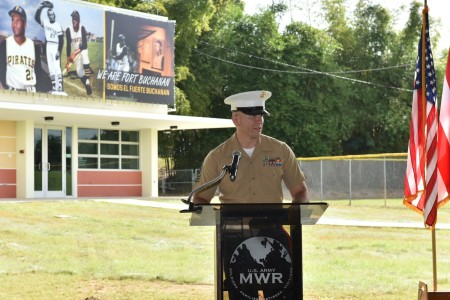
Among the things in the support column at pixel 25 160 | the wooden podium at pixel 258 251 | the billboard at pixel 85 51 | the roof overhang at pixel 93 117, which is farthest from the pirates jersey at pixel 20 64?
the wooden podium at pixel 258 251

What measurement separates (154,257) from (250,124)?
10323mm

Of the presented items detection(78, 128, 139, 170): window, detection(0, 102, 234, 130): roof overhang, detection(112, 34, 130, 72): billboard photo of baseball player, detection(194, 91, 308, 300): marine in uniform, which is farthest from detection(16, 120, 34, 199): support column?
detection(194, 91, 308, 300): marine in uniform

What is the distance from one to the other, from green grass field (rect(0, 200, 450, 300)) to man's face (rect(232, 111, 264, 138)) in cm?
579

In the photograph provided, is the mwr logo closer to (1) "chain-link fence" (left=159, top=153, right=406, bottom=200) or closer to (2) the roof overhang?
(2) the roof overhang

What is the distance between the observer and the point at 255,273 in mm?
5277

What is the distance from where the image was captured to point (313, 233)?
20.0 m

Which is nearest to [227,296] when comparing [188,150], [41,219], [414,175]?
[414,175]

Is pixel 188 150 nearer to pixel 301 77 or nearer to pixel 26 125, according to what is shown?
pixel 301 77

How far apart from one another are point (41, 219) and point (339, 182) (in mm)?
17655

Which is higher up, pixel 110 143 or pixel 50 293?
pixel 110 143

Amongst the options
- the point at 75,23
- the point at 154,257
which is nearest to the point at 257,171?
the point at 154,257

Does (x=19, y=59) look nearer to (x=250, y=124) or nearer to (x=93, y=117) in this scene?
(x=93, y=117)

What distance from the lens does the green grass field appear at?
12.4 m

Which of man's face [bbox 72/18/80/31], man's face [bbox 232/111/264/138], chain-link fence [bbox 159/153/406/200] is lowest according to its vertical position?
chain-link fence [bbox 159/153/406/200]
